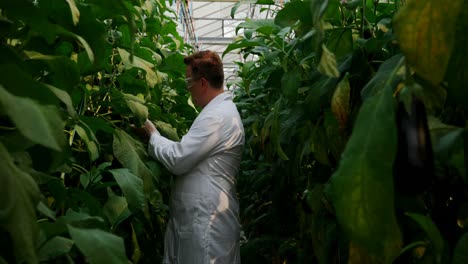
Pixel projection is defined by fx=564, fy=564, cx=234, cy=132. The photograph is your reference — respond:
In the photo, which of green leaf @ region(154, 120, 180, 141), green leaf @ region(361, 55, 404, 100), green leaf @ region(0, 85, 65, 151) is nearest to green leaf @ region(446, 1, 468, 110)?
green leaf @ region(361, 55, 404, 100)

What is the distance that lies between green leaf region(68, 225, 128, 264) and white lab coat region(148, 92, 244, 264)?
1164 mm

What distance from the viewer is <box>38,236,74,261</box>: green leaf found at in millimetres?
816

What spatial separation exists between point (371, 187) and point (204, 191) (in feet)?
4.87

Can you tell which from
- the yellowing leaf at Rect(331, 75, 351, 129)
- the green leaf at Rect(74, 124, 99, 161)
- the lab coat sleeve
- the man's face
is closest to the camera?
the yellowing leaf at Rect(331, 75, 351, 129)

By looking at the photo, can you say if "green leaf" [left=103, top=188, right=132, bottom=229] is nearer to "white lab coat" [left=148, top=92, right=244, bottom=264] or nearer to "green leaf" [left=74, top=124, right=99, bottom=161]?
"green leaf" [left=74, top=124, right=99, bottom=161]

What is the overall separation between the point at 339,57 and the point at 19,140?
0.75 m

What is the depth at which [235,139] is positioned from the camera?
2068 millimetres

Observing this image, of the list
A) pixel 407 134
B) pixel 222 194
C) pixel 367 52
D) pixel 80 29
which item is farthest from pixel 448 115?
pixel 222 194

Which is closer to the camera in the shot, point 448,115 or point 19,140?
point 19,140

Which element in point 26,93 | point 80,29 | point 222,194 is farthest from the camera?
point 222,194

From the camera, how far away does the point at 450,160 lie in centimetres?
72

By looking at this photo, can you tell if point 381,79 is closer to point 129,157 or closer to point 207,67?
point 129,157

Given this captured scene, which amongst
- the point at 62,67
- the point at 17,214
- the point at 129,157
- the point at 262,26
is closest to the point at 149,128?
the point at 129,157

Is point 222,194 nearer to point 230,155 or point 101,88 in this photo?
point 230,155
